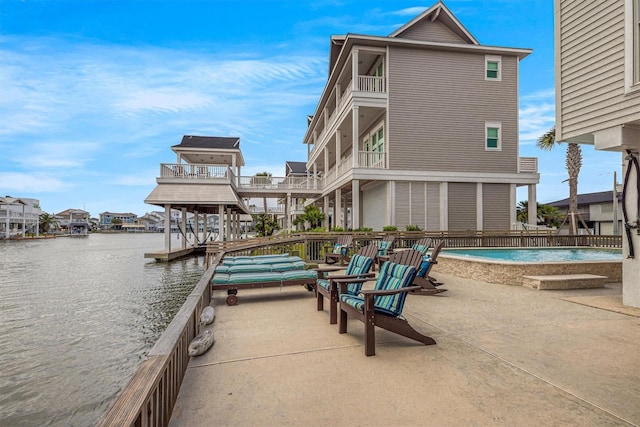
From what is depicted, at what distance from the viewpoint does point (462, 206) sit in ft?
52.0

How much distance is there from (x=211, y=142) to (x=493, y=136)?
746 inches

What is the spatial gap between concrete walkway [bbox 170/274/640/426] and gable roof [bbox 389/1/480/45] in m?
15.2

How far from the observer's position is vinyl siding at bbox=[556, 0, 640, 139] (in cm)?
533

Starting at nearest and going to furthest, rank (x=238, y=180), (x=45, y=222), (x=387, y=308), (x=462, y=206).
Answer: (x=387, y=308) → (x=462, y=206) → (x=238, y=180) → (x=45, y=222)

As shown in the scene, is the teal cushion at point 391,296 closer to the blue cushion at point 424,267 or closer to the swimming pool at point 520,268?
the blue cushion at point 424,267

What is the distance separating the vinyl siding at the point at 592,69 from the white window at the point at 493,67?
11.0 meters

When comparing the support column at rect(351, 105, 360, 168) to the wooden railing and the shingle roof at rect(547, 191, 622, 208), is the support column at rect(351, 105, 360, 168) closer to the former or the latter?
the wooden railing

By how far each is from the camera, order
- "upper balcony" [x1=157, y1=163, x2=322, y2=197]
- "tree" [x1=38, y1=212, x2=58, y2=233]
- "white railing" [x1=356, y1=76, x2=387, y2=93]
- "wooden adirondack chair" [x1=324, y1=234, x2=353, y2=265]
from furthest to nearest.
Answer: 1. "tree" [x1=38, y1=212, x2=58, y2=233]
2. "upper balcony" [x1=157, y1=163, x2=322, y2=197]
3. "white railing" [x1=356, y1=76, x2=387, y2=93]
4. "wooden adirondack chair" [x1=324, y1=234, x2=353, y2=265]

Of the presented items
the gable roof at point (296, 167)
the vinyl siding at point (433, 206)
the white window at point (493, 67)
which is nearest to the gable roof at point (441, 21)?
the white window at point (493, 67)

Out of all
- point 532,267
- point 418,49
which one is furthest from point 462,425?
point 418,49

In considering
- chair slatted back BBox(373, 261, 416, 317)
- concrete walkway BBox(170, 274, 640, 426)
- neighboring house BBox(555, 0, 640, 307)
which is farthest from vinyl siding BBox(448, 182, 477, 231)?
chair slatted back BBox(373, 261, 416, 317)

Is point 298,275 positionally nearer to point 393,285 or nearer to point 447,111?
point 393,285

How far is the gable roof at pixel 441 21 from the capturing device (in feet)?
52.1

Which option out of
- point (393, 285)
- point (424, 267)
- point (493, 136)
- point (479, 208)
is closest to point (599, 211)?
point (493, 136)
